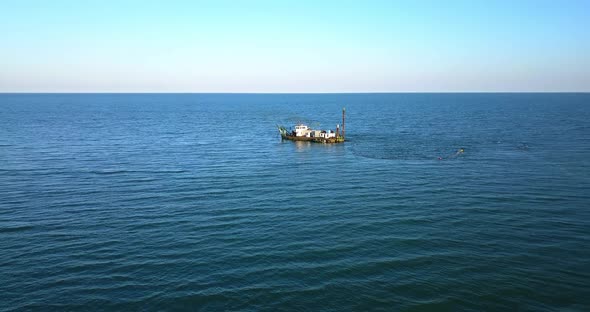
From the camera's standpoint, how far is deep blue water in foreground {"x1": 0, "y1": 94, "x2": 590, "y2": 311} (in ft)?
91.4

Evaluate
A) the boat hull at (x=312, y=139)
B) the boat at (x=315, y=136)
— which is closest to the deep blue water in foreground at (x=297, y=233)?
the boat hull at (x=312, y=139)

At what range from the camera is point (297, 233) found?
1502 inches

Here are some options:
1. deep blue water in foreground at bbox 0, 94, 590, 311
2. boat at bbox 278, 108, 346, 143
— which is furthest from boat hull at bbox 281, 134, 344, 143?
deep blue water in foreground at bbox 0, 94, 590, 311

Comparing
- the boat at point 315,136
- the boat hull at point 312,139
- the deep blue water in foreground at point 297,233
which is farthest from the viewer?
the boat at point 315,136

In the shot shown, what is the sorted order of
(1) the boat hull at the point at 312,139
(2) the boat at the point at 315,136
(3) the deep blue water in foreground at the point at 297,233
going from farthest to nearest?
(2) the boat at the point at 315,136
(1) the boat hull at the point at 312,139
(3) the deep blue water in foreground at the point at 297,233

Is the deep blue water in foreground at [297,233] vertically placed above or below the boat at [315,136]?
below

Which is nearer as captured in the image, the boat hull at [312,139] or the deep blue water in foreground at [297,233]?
the deep blue water in foreground at [297,233]

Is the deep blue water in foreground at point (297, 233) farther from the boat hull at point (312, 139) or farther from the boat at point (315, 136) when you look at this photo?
the boat at point (315, 136)

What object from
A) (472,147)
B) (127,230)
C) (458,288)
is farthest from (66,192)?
(472,147)

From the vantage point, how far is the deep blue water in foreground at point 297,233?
2784 cm

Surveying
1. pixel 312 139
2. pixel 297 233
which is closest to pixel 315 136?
pixel 312 139

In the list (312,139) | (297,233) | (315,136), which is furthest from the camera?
(315,136)

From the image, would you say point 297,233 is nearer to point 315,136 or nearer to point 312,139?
point 312,139

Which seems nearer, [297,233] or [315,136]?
[297,233]
